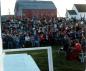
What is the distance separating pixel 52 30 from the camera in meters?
10.9

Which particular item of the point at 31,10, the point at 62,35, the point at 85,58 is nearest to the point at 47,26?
the point at 62,35

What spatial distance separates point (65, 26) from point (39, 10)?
653 cm

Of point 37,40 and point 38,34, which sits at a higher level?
point 38,34

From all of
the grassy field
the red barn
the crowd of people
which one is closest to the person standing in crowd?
the crowd of people

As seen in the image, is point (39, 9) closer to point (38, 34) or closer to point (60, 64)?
point (38, 34)

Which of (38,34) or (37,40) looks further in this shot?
(38,34)

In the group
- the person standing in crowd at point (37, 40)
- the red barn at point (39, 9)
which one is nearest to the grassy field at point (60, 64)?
the person standing in crowd at point (37, 40)

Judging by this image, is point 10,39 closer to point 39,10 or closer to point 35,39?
point 35,39

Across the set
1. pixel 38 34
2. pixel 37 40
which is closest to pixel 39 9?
pixel 38 34

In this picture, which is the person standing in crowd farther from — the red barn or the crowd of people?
the red barn

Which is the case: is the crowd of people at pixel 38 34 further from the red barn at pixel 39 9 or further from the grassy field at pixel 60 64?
the red barn at pixel 39 9

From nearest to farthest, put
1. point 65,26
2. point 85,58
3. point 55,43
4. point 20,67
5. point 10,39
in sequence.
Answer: point 20,67 < point 85,58 < point 10,39 < point 55,43 < point 65,26

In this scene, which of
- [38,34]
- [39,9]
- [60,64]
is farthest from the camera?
[39,9]

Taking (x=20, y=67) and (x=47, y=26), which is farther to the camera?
(x=47, y=26)
